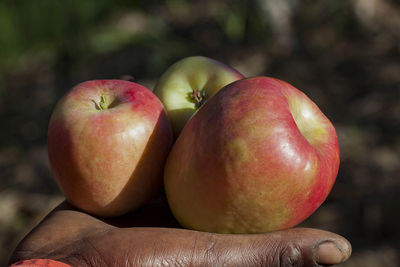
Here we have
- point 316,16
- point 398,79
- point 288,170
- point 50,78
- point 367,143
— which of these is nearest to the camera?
point 288,170

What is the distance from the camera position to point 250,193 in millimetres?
1613

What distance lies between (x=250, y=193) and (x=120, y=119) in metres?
0.54

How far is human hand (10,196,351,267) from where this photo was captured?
1.62 m

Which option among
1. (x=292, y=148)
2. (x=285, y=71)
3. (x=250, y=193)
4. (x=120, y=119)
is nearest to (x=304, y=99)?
(x=292, y=148)

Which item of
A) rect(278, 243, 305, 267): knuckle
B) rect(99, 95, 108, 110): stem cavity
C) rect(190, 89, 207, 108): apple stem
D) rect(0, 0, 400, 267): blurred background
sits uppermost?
rect(99, 95, 108, 110): stem cavity

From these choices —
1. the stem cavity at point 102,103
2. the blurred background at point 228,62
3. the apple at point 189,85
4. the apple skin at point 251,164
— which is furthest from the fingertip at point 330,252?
the blurred background at point 228,62

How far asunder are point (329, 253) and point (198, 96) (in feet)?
2.78

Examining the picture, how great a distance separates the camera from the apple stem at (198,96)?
2123mm

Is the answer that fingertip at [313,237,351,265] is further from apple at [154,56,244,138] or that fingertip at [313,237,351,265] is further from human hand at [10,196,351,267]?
apple at [154,56,244,138]

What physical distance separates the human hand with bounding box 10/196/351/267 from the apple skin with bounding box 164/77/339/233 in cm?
6

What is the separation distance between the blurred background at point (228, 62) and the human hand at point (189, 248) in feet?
6.39

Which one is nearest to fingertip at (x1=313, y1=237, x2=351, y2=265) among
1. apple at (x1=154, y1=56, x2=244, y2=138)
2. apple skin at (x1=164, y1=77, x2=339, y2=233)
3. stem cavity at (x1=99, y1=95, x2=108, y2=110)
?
apple skin at (x1=164, y1=77, x2=339, y2=233)

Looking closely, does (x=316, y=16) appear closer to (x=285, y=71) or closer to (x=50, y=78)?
(x=285, y=71)

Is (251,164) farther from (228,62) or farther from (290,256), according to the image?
(228,62)
